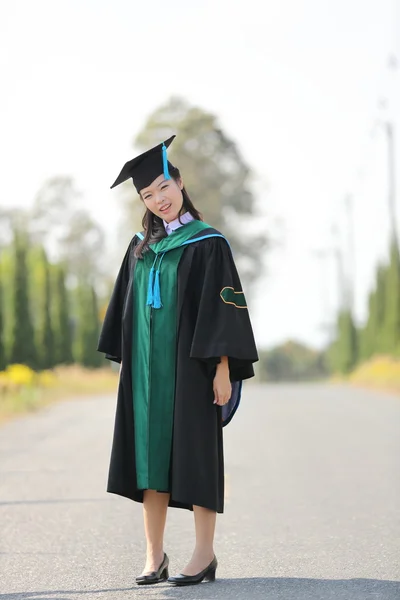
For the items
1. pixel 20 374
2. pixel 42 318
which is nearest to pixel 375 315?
pixel 42 318

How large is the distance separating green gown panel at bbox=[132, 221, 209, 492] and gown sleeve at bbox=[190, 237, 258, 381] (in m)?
0.15

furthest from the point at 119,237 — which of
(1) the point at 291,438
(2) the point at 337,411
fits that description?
(1) the point at 291,438

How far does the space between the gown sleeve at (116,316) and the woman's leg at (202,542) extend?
0.95 m

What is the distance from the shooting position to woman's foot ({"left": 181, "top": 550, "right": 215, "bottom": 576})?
582 centimetres

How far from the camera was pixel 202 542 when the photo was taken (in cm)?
586

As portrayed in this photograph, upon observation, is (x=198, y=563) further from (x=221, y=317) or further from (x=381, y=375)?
(x=381, y=375)

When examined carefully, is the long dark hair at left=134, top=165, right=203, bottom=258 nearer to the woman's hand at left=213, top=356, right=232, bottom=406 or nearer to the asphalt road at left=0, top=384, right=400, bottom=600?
the woman's hand at left=213, top=356, right=232, bottom=406

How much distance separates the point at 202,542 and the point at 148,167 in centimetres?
189

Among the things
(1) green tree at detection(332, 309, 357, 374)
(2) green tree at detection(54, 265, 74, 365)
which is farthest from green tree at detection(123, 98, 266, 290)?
(2) green tree at detection(54, 265, 74, 365)

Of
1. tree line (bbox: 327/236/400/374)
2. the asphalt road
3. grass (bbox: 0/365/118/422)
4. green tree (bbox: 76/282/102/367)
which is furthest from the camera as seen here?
green tree (bbox: 76/282/102/367)

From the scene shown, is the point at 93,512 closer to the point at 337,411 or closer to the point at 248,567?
the point at 248,567

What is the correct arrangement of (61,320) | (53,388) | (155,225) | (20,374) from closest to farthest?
(155,225) → (20,374) → (53,388) → (61,320)

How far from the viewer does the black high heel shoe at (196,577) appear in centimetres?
579

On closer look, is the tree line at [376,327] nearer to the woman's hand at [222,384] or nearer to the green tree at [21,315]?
the green tree at [21,315]
